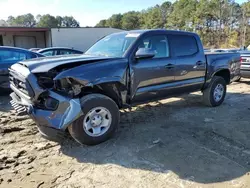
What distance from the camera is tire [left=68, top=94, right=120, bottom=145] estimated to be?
155 inches

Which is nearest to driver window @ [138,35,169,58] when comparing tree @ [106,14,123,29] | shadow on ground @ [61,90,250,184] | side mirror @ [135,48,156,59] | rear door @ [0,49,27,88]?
side mirror @ [135,48,156,59]

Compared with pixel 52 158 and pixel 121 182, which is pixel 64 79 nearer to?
pixel 52 158

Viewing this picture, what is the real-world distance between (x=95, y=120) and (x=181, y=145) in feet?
4.87

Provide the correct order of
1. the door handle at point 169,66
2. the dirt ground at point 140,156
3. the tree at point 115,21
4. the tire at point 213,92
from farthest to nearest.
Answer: the tree at point 115,21, the tire at point 213,92, the door handle at point 169,66, the dirt ground at point 140,156

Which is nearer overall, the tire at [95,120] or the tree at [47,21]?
the tire at [95,120]

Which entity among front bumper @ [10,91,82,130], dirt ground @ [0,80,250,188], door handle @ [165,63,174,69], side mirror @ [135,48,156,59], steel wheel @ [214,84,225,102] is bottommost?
dirt ground @ [0,80,250,188]

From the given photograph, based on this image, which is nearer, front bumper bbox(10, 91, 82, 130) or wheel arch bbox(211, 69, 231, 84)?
front bumper bbox(10, 91, 82, 130)

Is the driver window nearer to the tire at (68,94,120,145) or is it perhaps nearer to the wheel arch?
the tire at (68,94,120,145)

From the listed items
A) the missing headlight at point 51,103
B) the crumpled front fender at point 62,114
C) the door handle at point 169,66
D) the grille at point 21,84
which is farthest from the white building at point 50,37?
the crumpled front fender at point 62,114

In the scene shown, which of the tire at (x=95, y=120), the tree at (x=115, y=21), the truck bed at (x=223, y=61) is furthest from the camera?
the tree at (x=115, y=21)

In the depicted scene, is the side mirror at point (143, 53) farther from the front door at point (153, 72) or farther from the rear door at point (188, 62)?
the rear door at point (188, 62)

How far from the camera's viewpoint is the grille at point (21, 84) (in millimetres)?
3822

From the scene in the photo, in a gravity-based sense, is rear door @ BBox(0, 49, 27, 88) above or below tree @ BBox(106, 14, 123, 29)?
below

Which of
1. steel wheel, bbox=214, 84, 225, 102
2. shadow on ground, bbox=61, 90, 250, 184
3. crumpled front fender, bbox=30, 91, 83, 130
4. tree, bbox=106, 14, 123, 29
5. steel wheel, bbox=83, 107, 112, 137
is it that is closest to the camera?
shadow on ground, bbox=61, 90, 250, 184
